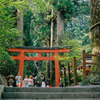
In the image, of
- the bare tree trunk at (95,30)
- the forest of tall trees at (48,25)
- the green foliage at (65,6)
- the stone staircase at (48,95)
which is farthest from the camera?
the green foliage at (65,6)

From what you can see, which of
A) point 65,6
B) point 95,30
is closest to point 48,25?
point 65,6

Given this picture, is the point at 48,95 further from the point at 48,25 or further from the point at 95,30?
the point at 48,25

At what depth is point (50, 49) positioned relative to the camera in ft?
53.7

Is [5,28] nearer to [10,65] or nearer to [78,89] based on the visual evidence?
[78,89]

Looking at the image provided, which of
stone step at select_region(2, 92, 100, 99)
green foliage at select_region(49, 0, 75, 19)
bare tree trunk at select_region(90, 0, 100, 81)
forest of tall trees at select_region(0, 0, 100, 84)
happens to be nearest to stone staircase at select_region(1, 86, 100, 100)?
stone step at select_region(2, 92, 100, 99)

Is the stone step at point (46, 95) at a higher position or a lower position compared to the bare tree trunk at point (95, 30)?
lower

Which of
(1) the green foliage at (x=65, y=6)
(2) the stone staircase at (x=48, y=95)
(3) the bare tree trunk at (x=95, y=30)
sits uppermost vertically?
(1) the green foliage at (x=65, y=6)

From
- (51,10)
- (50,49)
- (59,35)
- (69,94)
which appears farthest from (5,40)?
(51,10)

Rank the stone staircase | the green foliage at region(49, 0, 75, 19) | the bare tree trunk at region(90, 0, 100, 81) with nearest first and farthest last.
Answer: the stone staircase → the bare tree trunk at region(90, 0, 100, 81) → the green foliage at region(49, 0, 75, 19)

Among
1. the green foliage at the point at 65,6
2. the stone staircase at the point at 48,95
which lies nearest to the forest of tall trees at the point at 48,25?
the green foliage at the point at 65,6

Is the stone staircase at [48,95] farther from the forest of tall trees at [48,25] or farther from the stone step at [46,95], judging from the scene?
the forest of tall trees at [48,25]

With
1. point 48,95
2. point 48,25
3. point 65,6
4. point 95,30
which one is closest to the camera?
point 48,95

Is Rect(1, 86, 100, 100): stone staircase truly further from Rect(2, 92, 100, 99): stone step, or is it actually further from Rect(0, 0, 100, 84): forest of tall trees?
Rect(0, 0, 100, 84): forest of tall trees

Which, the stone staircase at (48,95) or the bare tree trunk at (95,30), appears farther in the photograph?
the bare tree trunk at (95,30)
